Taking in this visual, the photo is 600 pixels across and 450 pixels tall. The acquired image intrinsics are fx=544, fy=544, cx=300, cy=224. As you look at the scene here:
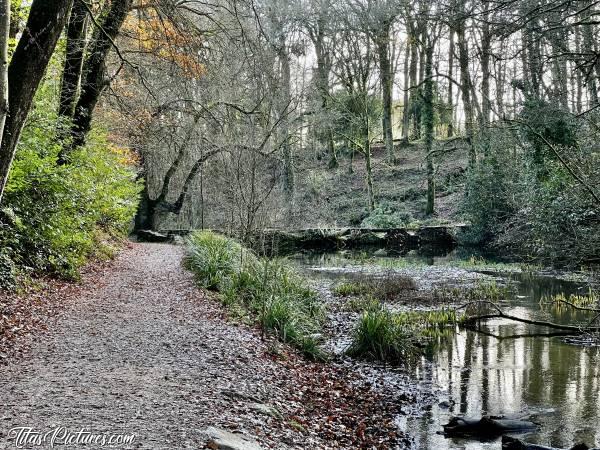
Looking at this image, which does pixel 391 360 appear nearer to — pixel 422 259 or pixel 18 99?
pixel 18 99

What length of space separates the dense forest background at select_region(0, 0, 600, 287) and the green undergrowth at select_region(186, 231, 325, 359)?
1014 millimetres

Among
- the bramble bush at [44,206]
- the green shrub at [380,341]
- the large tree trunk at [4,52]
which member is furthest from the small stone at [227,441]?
the bramble bush at [44,206]

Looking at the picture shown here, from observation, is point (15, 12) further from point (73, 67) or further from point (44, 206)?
point (44, 206)

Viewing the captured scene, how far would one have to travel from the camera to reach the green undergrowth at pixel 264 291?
943cm

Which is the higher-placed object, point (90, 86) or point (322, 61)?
point (322, 61)

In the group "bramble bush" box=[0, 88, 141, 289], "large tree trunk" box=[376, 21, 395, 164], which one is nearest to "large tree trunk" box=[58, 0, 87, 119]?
"bramble bush" box=[0, 88, 141, 289]

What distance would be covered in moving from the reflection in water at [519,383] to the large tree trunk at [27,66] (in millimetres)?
5402

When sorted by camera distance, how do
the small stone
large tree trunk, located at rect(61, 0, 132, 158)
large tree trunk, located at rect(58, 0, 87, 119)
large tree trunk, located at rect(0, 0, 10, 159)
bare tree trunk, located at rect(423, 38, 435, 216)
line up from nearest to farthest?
the small stone < large tree trunk, located at rect(0, 0, 10, 159) < large tree trunk, located at rect(58, 0, 87, 119) < large tree trunk, located at rect(61, 0, 132, 158) < bare tree trunk, located at rect(423, 38, 435, 216)

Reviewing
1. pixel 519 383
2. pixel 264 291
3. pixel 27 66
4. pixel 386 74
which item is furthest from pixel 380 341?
pixel 386 74

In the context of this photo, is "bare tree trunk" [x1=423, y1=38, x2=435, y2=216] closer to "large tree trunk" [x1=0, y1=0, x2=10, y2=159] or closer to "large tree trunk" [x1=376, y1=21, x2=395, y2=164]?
"large tree trunk" [x1=376, y1=21, x2=395, y2=164]

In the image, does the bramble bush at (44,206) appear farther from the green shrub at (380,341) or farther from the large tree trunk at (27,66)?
the green shrub at (380,341)

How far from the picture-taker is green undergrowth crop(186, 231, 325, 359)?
371 inches

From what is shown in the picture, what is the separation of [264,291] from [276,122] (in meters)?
3.72

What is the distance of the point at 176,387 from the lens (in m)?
5.66
